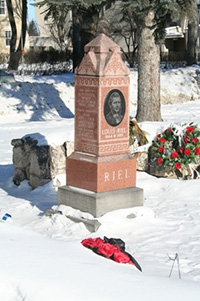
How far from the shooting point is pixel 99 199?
8.41 meters

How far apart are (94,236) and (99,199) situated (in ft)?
2.00

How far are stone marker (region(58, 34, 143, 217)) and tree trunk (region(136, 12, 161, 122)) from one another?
6.75 metres

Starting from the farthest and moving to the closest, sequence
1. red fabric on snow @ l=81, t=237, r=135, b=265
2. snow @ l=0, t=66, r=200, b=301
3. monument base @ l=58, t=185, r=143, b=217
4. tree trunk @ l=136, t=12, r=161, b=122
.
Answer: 1. tree trunk @ l=136, t=12, r=161, b=122
2. monument base @ l=58, t=185, r=143, b=217
3. red fabric on snow @ l=81, t=237, r=135, b=265
4. snow @ l=0, t=66, r=200, b=301

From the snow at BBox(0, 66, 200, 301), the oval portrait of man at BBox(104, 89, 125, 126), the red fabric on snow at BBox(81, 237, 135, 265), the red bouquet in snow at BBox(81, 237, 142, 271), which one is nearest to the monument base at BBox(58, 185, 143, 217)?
the snow at BBox(0, 66, 200, 301)

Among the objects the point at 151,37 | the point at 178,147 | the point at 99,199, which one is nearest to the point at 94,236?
the point at 99,199

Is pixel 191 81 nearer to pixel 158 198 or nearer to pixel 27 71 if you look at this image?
pixel 27 71

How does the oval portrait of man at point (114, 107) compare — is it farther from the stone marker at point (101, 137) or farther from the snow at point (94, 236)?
the snow at point (94, 236)

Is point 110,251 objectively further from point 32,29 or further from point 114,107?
point 32,29

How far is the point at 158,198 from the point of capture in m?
9.95

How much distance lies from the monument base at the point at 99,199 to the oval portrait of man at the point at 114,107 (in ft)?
3.27

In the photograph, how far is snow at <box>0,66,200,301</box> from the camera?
188 inches

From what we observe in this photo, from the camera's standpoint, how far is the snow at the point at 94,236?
477cm

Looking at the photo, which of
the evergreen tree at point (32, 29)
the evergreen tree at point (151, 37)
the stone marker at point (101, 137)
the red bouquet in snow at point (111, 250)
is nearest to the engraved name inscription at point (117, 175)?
the stone marker at point (101, 137)

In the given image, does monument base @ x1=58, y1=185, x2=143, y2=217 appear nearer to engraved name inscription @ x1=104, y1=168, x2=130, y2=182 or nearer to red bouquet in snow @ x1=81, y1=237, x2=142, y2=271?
engraved name inscription @ x1=104, y1=168, x2=130, y2=182
